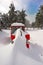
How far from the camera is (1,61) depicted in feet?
19.3

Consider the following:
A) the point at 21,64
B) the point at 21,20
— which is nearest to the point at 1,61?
the point at 21,64

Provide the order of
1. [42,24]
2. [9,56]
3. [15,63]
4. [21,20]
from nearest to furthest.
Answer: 1. [15,63]
2. [9,56]
3. [42,24]
4. [21,20]

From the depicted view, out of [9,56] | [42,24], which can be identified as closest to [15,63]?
[9,56]

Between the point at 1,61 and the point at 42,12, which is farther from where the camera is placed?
the point at 42,12

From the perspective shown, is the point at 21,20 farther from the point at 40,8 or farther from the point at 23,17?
the point at 40,8

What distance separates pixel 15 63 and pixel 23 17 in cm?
5394

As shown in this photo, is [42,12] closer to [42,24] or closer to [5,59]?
[42,24]

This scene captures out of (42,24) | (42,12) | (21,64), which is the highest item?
(42,12)

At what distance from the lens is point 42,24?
5172 centimetres

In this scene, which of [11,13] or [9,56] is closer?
[9,56]

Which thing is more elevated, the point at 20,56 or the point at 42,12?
the point at 42,12

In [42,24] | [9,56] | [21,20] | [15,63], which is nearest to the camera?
[15,63]

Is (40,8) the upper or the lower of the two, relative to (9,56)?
upper

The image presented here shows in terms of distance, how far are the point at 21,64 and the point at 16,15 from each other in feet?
179
